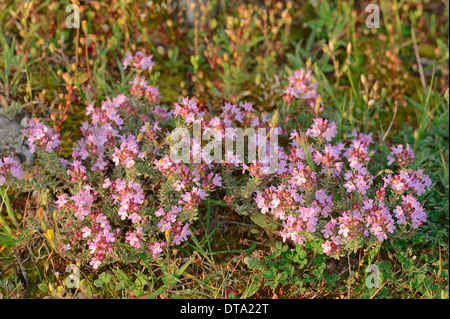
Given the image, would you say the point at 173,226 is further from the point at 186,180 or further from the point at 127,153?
the point at 127,153

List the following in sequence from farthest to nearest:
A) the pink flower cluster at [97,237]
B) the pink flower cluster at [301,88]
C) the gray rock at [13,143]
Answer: the pink flower cluster at [301,88], the gray rock at [13,143], the pink flower cluster at [97,237]

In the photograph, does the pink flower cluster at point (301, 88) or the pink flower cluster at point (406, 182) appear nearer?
the pink flower cluster at point (406, 182)

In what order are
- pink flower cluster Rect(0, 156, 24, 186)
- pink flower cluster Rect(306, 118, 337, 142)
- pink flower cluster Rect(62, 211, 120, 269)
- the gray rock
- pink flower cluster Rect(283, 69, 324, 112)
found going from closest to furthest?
1. pink flower cluster Rect(62, 211, 120, 269)
2. pink flower cluster Rect(0, 156, 24, 186)
3. pink flower cluster Rect(306, 118, 337, 142)
4. the gray rock
5. pink flower cluster Rect(283, 69, 324, 112)

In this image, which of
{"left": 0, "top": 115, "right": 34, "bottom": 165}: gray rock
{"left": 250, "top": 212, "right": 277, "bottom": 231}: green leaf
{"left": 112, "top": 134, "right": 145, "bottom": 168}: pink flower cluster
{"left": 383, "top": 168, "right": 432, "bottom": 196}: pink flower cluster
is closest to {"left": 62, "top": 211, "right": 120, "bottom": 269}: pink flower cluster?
{"left": 112, "top": 134, "right": 145, "bottom": 168}: pink flower cluster

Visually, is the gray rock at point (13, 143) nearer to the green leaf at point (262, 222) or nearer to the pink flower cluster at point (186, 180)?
the pink flower cluster at point (186, 180)

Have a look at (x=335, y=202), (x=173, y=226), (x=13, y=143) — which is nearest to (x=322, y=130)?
(x=335, y=202)

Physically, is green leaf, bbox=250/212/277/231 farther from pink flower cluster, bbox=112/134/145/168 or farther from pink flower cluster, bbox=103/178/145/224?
pink flower cluster, bbox=112/134/145/168

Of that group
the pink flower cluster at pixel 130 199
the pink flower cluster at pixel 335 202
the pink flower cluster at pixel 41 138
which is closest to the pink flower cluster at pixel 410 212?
the pink flower cluster at pixel 335 202

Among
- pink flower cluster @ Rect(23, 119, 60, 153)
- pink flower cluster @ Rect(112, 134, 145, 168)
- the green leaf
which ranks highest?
pink flower cluster @ Rect(23, 119, 60, 153)
